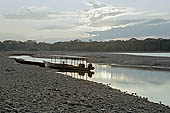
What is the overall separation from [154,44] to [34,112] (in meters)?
147

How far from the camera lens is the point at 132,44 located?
165000 mm

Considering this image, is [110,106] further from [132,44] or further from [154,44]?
[132,44]

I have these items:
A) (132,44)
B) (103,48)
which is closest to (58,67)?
(132,44)

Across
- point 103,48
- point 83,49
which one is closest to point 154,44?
point 103,48

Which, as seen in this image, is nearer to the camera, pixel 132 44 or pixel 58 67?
pixel 58 67

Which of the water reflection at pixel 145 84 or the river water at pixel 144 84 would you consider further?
the water reflection at pixel 145 84

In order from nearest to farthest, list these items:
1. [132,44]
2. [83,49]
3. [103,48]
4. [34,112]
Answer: [34,112] < [132,44] < [103,48] < [83,49]

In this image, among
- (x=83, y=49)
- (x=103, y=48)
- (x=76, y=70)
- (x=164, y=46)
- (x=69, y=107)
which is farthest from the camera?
(x=83, y=49)

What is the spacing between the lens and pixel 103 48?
182m

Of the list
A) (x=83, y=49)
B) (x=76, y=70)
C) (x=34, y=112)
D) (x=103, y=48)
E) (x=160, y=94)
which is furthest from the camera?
(x=83, y=49)

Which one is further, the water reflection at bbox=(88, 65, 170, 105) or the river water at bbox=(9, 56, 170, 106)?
the water reflection at bbox=(88, 65, 170, 105)

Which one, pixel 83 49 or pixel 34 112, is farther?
pixel 83 49

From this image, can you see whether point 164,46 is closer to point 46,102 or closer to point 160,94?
point 160,94

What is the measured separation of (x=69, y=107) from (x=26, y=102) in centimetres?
198
